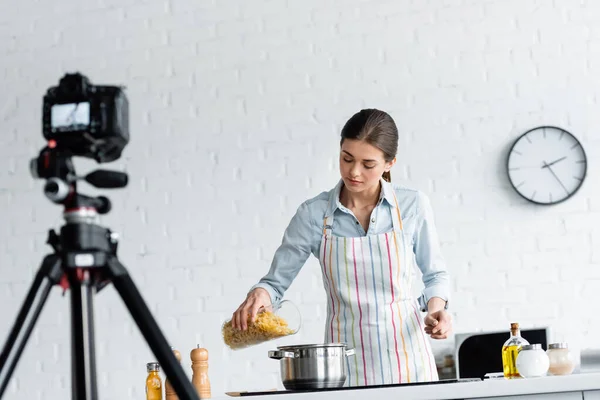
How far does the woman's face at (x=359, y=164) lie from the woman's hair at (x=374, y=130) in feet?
0.05

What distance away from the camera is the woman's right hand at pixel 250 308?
2152 mm

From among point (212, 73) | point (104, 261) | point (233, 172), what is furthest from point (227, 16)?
point (104, 261)

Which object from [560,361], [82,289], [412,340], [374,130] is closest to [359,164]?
[374,130]

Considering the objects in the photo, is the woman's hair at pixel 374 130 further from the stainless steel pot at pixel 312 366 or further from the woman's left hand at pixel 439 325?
the stainless steel pot at pixel 312 366

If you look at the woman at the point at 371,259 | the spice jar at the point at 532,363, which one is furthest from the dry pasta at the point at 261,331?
the spice jar at the point at 532,363

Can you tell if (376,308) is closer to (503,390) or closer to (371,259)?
(371,259)

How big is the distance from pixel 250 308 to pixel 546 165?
1.93 m

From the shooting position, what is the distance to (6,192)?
4180mm

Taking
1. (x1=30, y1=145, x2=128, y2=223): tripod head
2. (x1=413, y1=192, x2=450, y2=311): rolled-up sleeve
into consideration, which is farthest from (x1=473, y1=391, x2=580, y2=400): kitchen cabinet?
(x1=30, y1=145, x2=128, y2=223): tripod head

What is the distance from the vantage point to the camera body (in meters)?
1.22

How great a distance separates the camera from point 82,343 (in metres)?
1.26

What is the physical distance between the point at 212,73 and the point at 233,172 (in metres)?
0.47

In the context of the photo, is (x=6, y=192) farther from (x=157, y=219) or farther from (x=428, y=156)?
(x=428, y=156)

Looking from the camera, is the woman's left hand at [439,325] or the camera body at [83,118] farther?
the woman's left hand at [439,325]
